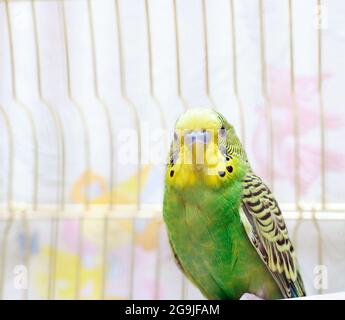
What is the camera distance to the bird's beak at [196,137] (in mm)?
688

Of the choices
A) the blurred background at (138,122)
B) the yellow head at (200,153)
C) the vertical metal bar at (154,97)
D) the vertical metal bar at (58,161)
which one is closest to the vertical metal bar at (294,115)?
the blurred background at (138,122)

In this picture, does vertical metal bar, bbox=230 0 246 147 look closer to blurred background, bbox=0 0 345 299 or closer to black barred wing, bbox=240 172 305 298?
blurred background, bbox=0 0 345 299

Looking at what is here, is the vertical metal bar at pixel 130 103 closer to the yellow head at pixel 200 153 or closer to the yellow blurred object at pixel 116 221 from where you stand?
the yellow blurred object at pixel 116 221

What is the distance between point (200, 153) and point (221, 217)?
0.29ft

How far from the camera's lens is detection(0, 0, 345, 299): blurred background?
1.04 metres

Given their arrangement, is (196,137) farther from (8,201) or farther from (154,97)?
(8,201)

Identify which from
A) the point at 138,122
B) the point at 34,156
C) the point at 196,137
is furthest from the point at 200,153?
the point at 34,156

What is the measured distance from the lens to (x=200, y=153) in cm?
70

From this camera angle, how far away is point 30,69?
1.11 m

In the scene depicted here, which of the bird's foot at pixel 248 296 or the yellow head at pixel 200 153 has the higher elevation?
the yellow head at pixel 200 153

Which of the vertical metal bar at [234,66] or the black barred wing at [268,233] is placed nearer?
the black barred wing at [268,233]

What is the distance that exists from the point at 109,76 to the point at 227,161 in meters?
0.44

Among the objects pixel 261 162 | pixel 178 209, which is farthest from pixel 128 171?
pixel 178 209

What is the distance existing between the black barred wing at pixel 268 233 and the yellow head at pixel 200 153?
0.04 metres
